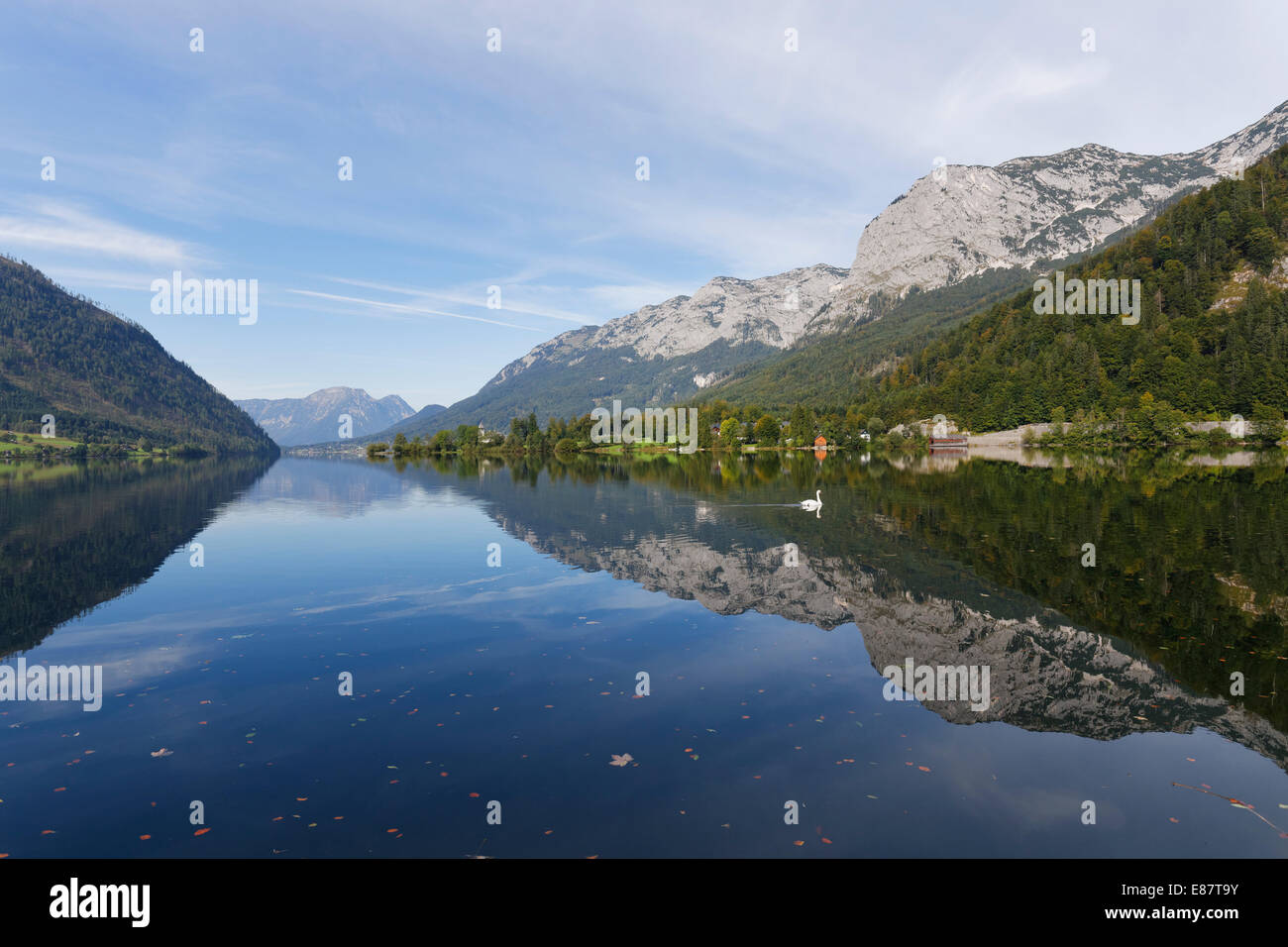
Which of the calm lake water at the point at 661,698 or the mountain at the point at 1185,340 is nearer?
the calm lake water at the point at 661,698

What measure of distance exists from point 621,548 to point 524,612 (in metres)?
13.8

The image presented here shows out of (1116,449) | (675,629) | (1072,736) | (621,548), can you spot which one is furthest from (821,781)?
(1116,449)

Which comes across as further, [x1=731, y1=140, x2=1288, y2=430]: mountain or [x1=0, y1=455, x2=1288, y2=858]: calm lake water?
[x1=731, y1=140, x2=1288, y2=430]: mountain

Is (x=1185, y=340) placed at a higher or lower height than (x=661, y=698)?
higher

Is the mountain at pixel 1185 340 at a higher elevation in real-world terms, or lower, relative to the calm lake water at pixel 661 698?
higher

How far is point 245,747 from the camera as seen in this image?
13.7m

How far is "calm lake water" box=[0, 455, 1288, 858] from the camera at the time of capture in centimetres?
1069

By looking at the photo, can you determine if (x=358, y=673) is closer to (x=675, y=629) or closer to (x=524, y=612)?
(x=524, y=612)

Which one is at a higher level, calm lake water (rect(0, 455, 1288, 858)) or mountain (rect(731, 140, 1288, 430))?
mountain (rect(731, 140, 1288, 430))

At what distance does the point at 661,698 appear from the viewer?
54.5 feet

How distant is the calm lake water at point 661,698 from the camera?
1069 cm

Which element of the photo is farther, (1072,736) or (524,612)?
(524,612)

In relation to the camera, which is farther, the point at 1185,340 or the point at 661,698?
the point at 1185,340
